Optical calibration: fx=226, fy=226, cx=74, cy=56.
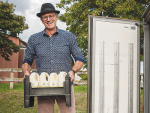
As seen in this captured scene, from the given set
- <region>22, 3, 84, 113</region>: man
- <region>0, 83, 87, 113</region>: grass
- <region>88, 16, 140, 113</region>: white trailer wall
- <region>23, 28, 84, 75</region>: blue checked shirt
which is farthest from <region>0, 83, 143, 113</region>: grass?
<region>23, 28, 84, 75</region>: blue checked shirt

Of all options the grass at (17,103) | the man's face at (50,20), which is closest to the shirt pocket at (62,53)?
the man's face at (50,20)

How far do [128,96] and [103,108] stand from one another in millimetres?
535

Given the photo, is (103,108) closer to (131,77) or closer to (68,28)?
(131,77)

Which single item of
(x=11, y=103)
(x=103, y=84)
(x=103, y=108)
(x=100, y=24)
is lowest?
(x=11, y=103)

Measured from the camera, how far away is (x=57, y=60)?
127 inches

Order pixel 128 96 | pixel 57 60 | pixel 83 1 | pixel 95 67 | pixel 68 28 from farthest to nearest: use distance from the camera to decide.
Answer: pixel 68 28 → pixel 83 1 → pixel 128 96 → pixel 95 67 → pixel 57 60

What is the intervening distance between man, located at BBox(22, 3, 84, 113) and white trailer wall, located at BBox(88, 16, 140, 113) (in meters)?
0.55

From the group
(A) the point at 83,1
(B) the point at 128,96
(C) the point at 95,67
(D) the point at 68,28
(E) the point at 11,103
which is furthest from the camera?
(D) the point at 68,28

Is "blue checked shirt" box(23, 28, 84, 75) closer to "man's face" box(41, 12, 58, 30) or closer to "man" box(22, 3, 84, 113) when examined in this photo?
"man" box(22, 3, 84, 113)

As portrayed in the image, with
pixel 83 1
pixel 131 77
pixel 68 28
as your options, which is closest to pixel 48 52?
pixel 131 77

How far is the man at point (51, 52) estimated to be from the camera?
10.6 feet

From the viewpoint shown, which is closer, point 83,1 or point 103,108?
point 103,108

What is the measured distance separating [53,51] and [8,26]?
36.1 ft

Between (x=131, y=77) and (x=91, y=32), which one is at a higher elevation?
(x=91, y=32)
